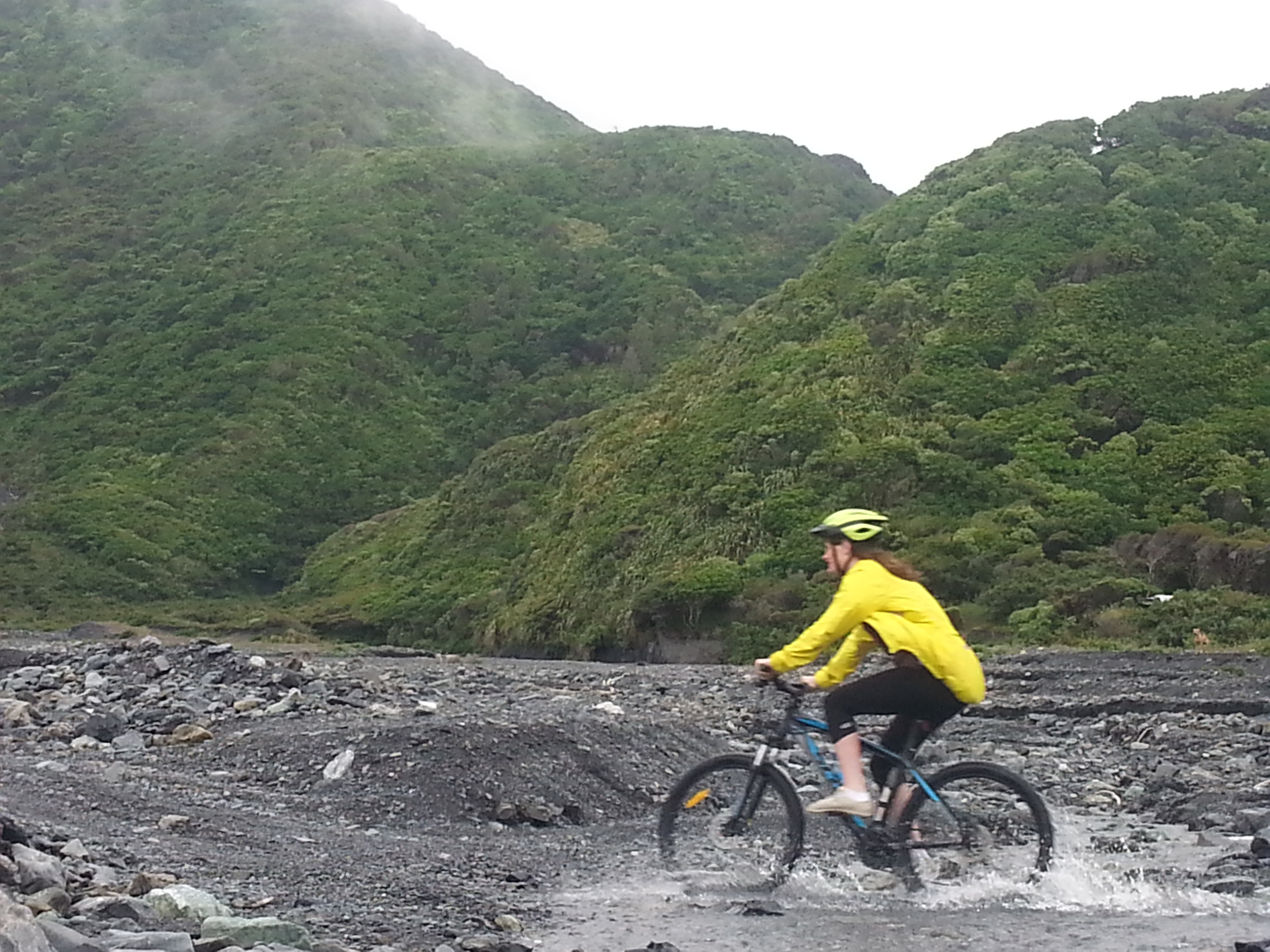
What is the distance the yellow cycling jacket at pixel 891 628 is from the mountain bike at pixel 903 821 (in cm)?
43

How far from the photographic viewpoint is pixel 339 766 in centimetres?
1152

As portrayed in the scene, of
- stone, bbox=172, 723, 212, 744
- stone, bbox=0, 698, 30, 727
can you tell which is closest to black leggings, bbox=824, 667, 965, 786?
stone, bbox=172, 723, 212, 744

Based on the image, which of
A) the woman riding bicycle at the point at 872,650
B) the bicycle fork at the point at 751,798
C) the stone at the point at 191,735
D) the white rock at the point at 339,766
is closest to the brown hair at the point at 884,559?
the woman riding bicycle at the point at 872,650

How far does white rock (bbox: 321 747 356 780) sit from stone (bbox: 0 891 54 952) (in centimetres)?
637

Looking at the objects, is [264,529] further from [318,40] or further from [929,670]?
[318,40]

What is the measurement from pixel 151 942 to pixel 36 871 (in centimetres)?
132

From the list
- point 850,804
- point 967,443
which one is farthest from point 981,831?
point 967,443

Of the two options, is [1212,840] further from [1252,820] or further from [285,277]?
[285,277]

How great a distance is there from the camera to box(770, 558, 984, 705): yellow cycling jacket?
7.52 metres

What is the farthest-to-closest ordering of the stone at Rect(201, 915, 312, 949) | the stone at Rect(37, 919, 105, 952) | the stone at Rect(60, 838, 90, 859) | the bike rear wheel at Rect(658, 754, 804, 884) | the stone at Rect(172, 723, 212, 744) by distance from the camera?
1. the stone at Rect(172, 723, 212, 744)
2. the bike rear wheel at Rect(658, 754, 804, 884)
3. the stone at Rect(60, 838, 90, 859)
4. the stone at Rect(201, 915, 312, 949)
5. the stone at Rect(37, 919, 105, 952)

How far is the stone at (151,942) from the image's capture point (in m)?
5.46

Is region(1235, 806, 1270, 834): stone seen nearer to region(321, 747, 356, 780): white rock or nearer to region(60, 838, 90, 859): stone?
region(321, 747, 356, 780): white rock

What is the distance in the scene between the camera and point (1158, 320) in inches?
1969

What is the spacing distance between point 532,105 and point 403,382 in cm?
8297
